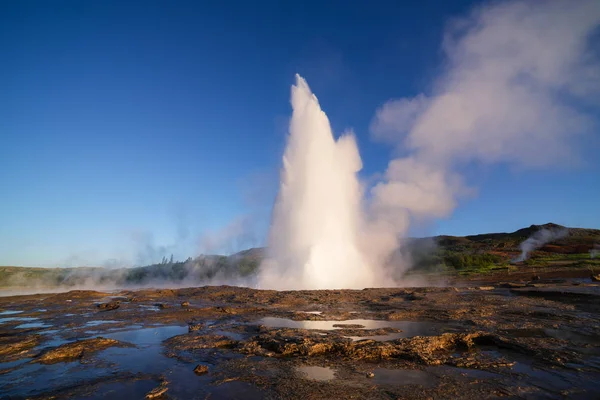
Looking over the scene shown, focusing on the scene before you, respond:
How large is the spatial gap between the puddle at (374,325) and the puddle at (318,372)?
293 cm

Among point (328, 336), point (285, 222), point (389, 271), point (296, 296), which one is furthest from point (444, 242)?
point (328, 336)

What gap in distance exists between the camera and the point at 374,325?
9266mm

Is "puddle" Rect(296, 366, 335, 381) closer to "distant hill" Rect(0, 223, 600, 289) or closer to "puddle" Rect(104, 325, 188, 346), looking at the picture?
"puddle" Rect(104, 325, 188, 346)

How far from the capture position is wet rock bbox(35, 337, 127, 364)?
6.63 m

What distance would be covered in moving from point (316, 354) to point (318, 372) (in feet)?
3.62

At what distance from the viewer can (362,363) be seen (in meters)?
6.00

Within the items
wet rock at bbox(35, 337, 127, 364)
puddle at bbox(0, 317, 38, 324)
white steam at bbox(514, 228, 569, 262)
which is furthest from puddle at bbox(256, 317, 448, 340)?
white steam at bbox(514, 228, 569, 262)

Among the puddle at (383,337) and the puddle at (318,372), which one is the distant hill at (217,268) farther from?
the puddle at (318,372)

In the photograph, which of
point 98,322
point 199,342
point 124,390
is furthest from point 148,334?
point 124,390

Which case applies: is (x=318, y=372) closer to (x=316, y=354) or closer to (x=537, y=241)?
(x=316, y=354)

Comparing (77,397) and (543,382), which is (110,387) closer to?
(77,397)

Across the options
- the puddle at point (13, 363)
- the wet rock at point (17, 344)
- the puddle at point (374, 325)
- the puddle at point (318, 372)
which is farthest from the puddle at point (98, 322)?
the puddle at point (318, 372)

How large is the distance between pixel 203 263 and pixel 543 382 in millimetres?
48578

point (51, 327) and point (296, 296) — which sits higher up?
point (296, 296)
